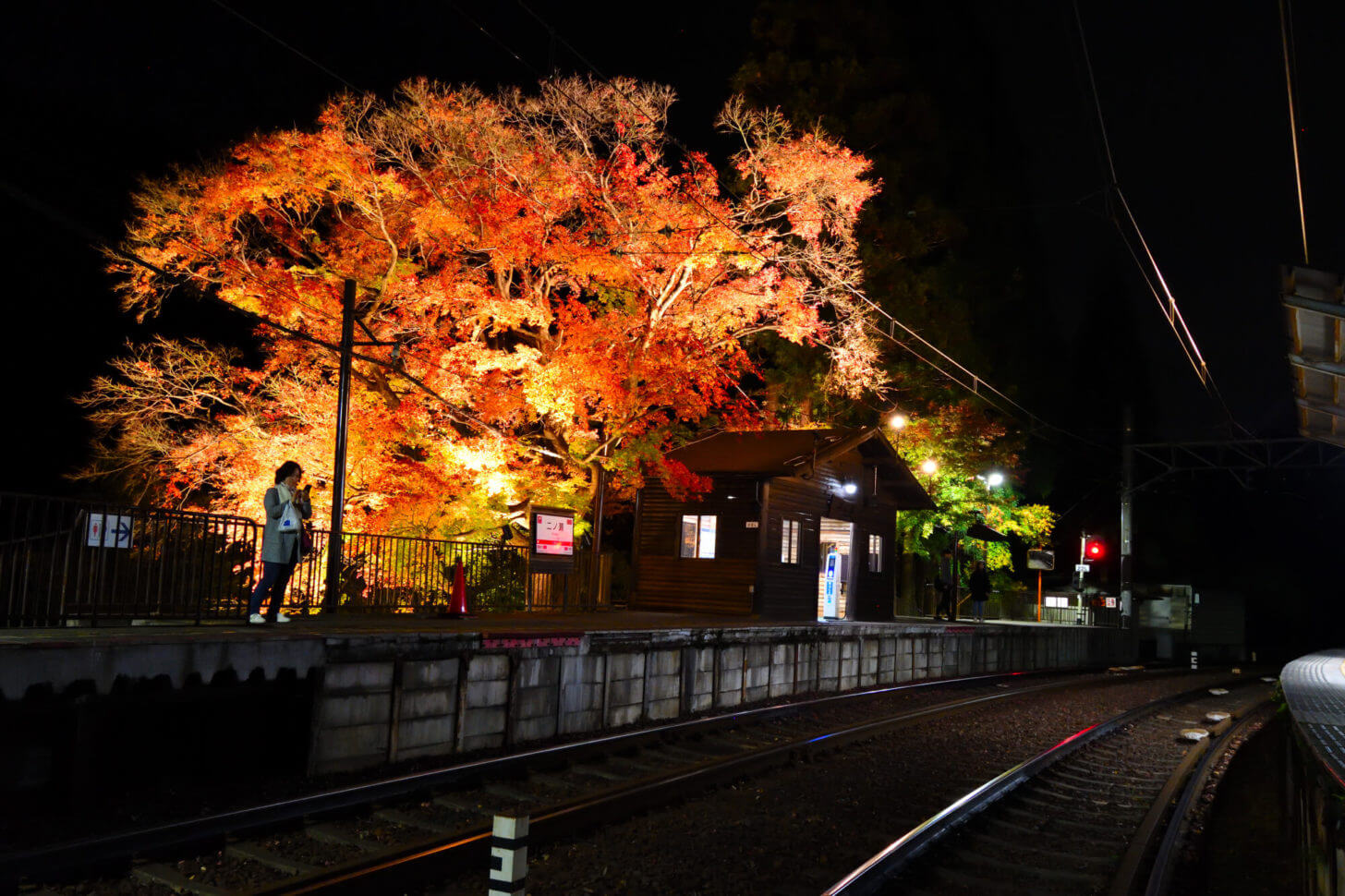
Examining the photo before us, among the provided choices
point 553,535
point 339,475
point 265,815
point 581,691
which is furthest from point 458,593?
point 265,815

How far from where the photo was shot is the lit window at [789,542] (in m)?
23.5

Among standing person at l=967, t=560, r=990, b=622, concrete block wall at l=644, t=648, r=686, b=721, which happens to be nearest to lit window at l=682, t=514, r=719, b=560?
concrete block wall at l=644, t=648, r=686, b=721

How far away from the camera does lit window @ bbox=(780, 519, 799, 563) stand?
2348 cm

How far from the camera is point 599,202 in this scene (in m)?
22.3

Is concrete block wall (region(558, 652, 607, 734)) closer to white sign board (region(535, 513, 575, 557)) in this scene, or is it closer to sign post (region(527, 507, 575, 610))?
sign post (region(527, 507, 575, 610))

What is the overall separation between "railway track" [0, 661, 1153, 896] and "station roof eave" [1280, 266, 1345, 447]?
6906 millimetres

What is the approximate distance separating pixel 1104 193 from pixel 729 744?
27.3ft

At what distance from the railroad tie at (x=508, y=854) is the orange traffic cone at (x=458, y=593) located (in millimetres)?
10555

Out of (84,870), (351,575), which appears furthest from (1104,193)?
(84,870)

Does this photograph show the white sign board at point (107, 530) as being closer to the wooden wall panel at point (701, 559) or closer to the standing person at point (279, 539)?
the standing person at point (279, 539)

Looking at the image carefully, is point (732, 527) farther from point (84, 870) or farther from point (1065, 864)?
point (84, 870)

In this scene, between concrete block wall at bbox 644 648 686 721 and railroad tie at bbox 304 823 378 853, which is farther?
concrete block wall at bbox 644 648 686 721

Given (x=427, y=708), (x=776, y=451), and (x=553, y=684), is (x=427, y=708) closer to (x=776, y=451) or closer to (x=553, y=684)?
(x=553, y=684)

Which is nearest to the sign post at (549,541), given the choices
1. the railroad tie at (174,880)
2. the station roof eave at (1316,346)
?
the railroad tie at (174,880)
